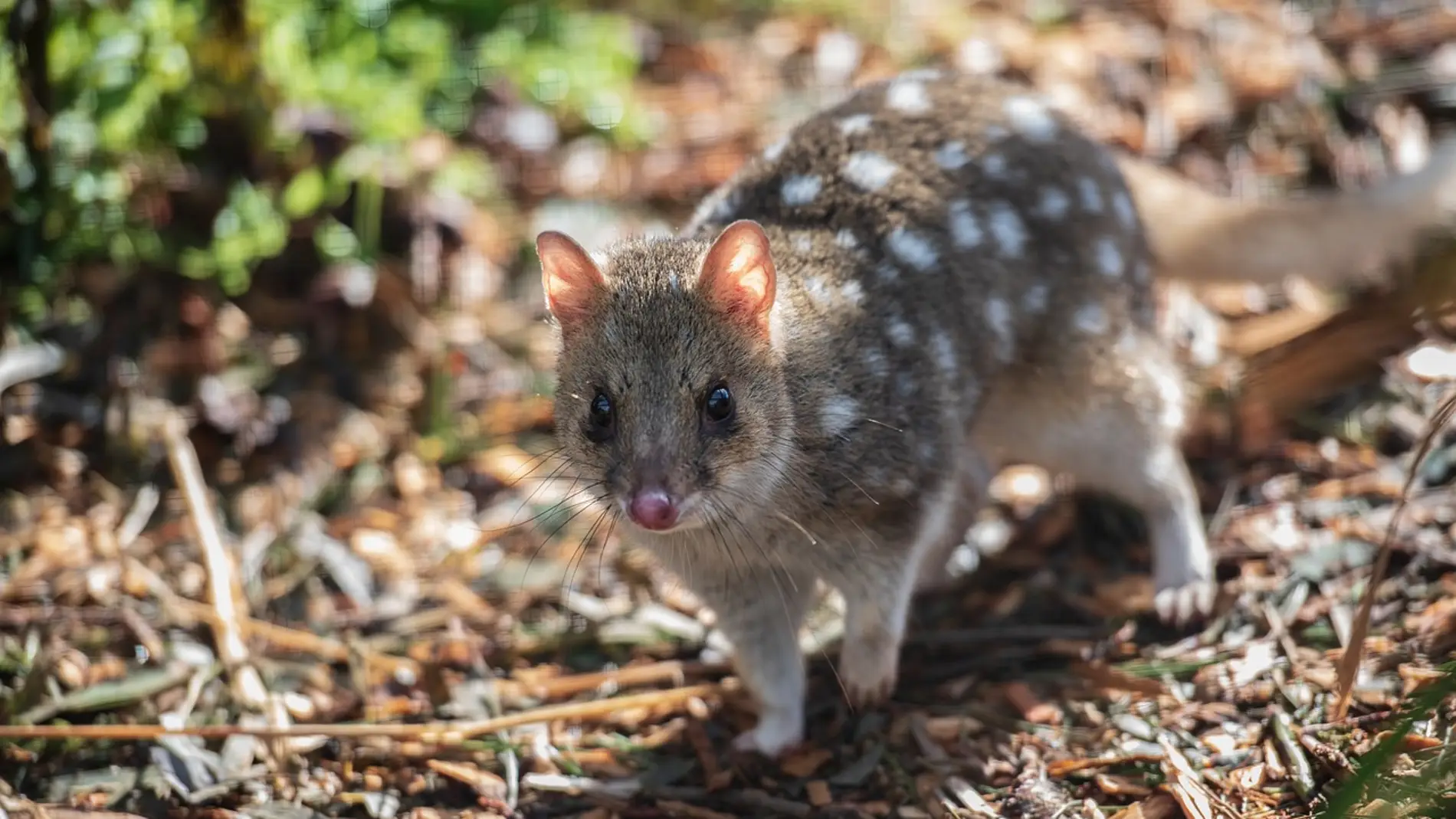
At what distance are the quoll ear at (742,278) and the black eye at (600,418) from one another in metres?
0.34

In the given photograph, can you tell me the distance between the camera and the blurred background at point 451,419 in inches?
146

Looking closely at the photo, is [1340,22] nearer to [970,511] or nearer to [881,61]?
[881,61]

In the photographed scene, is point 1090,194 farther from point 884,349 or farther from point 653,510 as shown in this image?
point 653,510

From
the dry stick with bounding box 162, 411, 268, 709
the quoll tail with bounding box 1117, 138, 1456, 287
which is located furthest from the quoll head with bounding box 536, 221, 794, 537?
the quoll tail with bounding box 1117, 138, 1456, 287

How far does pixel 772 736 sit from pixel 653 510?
3.39ft

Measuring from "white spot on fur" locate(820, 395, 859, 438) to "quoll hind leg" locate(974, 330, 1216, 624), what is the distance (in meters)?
0.75

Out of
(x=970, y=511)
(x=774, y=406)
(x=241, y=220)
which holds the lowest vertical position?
→ (x=970, y=511)

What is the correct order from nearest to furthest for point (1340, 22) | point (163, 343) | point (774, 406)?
point (774, 406), point (163, 343), point (1340, 22)

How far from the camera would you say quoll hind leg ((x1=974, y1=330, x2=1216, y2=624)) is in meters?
4.03

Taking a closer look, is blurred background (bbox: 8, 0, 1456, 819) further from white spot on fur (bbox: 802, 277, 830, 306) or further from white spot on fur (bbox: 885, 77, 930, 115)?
white spot on fur (bbox: 885, 77, 930, 115)

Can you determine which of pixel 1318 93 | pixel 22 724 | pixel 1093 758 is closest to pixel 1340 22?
pixel 1318 93

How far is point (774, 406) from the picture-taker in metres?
3.32

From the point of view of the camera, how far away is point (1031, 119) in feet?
13.8

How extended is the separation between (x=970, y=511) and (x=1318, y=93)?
2.64 m
